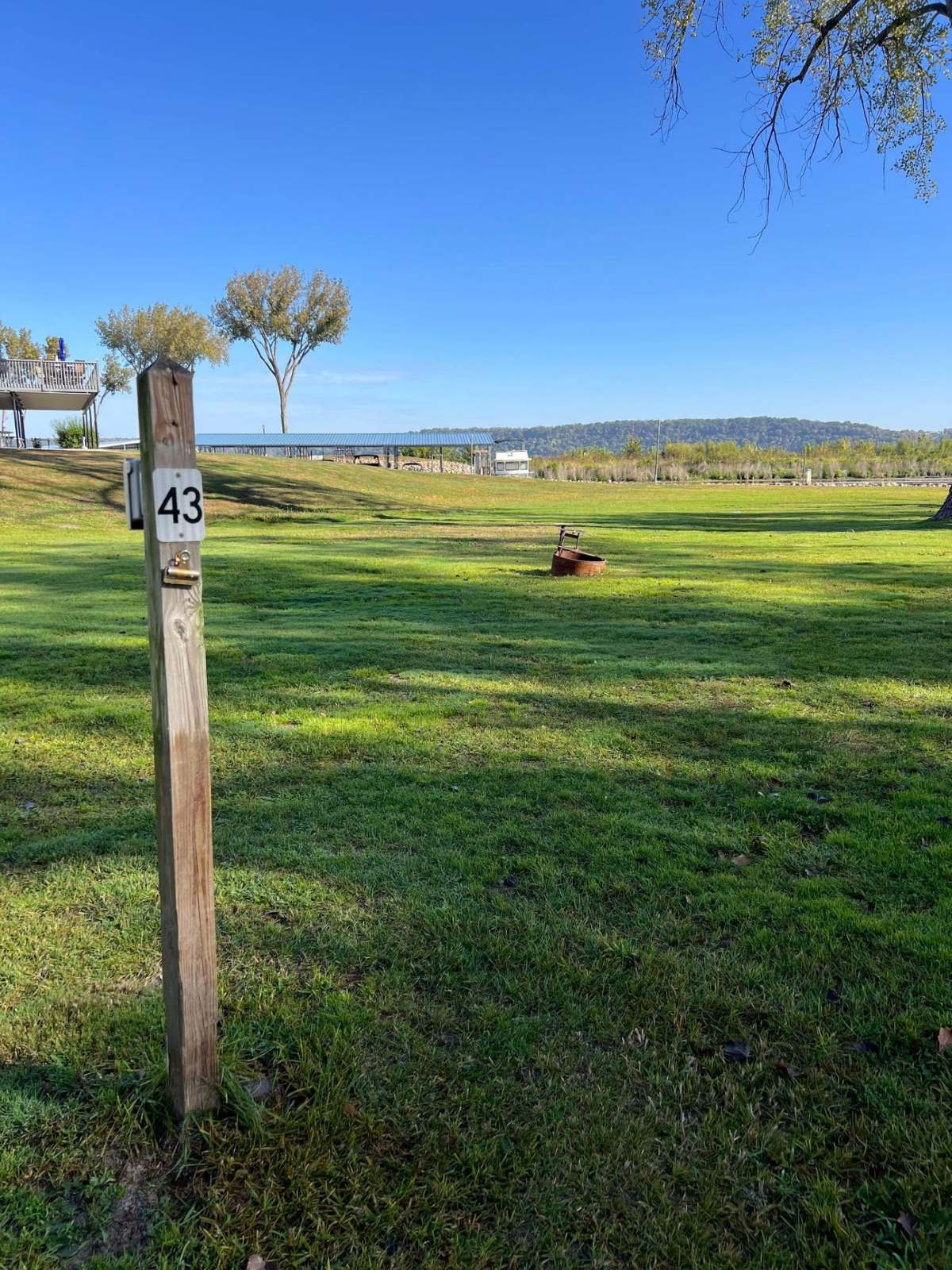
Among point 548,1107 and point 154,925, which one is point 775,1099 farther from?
point 154,925

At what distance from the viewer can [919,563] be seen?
13.3 m

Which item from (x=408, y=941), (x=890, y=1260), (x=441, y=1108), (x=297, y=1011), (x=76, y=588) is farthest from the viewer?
(x=76, y=588)

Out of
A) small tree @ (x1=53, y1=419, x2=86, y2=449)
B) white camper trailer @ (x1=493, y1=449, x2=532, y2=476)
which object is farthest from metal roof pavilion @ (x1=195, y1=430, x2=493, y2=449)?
small tree @ (x1=53, y1=419, x2=86, y2=449)

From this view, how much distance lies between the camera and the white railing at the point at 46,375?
25.3 m

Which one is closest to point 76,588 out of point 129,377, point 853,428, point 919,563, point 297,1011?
A: point 297,1011

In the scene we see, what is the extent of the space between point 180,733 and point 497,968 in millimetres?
1427

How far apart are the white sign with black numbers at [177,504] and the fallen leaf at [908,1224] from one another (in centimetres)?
224

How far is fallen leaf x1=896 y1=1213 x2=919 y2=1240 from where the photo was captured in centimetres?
187

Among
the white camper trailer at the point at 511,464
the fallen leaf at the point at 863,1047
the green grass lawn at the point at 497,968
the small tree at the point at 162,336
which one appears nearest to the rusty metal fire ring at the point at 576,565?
the green grass lawn at the point at 497,968

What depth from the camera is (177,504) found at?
189cm

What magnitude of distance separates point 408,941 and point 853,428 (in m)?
218

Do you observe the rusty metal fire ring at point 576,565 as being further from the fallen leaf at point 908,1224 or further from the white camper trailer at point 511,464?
the white camper trailer at point 511,464

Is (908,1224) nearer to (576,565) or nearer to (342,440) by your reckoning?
(576,565)

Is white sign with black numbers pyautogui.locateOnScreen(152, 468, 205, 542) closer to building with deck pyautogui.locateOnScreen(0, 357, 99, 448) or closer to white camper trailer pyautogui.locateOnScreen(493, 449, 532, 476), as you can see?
building with deck pyautogui.locateOnScreen(0, 357, 99, 448)
